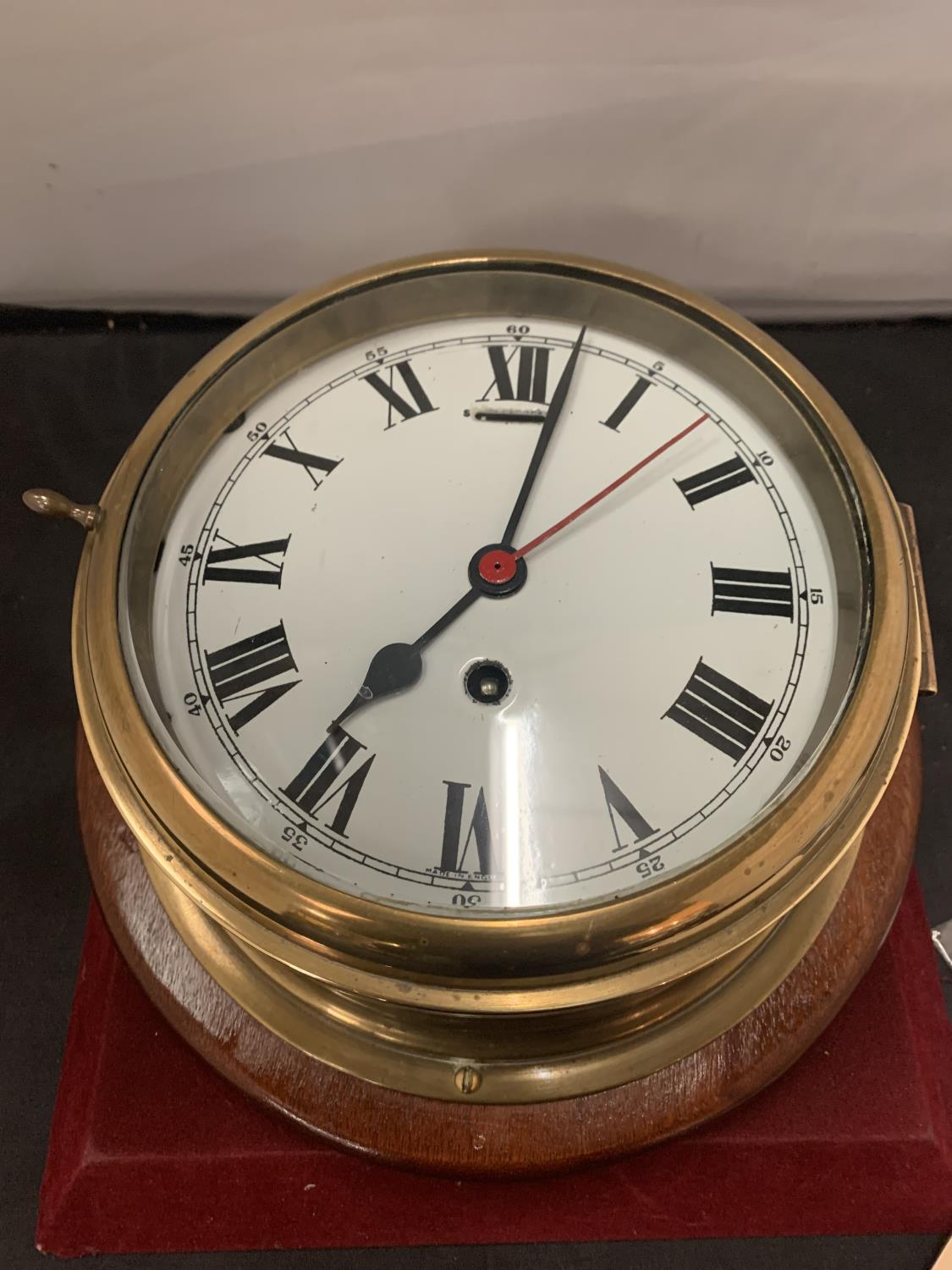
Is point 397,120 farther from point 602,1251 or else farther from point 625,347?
point 602,1251

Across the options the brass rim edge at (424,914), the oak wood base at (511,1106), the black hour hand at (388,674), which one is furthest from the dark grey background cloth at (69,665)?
the black hour hand at (388,674)

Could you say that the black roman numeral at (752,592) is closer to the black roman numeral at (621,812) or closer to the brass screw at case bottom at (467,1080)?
the black roman numeral at (621,812)

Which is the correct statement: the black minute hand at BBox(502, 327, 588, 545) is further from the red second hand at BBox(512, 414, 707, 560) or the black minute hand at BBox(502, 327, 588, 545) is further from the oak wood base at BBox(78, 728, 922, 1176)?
the oak wood base at BBox(78, 728, 922, 1176)

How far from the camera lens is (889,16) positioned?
1.04 metres

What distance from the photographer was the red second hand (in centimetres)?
85

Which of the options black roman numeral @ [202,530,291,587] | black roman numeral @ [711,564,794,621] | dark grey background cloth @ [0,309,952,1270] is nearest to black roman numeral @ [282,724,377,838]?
black roman numeral @ [202,530,291,587]

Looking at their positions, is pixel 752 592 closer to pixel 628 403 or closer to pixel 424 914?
pixel 628 403

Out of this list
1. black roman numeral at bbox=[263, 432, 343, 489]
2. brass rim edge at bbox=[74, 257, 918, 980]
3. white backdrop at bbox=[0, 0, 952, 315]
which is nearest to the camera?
brass rim edge at bbox=[74, 257, 918, 980]

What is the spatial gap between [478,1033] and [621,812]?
227mm

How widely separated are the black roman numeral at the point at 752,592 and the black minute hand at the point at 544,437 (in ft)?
0.52

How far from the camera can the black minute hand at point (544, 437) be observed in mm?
858

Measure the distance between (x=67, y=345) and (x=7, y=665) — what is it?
431 mm

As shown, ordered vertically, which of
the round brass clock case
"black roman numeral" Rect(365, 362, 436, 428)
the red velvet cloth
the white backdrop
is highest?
the white backdrop

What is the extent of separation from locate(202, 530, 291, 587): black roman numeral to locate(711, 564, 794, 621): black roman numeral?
336 mm
